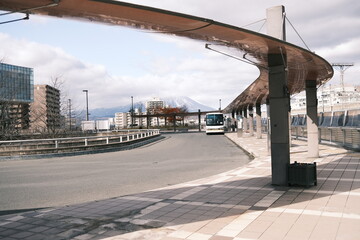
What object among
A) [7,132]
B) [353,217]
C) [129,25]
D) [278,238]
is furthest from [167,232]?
[7,132]

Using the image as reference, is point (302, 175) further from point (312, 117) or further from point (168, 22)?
point (312, 117)

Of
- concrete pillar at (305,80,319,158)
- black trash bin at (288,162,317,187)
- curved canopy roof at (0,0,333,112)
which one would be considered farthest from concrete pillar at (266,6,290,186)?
concrete pillar at (305,80,319,158)

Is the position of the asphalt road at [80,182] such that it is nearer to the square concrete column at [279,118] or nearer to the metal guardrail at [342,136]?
the square concrete column at [279,118]

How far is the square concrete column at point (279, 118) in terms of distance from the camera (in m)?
8.95

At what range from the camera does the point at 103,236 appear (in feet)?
17.5

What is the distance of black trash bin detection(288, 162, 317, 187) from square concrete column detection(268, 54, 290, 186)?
0.68 ft

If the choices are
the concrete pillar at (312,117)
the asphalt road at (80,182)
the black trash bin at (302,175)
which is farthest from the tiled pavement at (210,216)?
the concrete pillar at (312,117)

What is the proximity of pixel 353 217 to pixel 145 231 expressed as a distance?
383 centimetres

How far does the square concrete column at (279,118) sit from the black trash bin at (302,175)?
0.21 metres

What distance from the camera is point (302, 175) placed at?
28.0 feet

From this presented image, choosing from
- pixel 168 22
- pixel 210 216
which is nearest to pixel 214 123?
pixel 210 216

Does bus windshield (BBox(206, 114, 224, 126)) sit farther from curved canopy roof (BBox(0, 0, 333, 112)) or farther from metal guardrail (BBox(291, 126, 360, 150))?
curved canopy roof (BBox(0, 0, 333, 112))

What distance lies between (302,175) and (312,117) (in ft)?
22.0

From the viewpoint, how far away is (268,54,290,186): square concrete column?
8.95m
